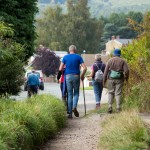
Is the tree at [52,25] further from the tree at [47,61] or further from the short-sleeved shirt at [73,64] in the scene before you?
the short-sleeved shirt at [73,64]

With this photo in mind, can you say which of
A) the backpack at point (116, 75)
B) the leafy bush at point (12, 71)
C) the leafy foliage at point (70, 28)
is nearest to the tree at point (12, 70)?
the leafy bush at point (12, 71)

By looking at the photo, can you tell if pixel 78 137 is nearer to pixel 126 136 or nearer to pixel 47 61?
pixel 126 136

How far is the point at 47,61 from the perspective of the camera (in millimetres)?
91625

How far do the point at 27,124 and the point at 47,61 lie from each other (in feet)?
274

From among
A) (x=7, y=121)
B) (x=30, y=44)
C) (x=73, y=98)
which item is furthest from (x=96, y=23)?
(x=7, y=121)

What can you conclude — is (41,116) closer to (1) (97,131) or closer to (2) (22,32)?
(1) (97,131)

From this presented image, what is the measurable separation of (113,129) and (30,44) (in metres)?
15.9

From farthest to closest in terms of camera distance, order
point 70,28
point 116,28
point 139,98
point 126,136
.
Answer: point 116,28
point 70,28
point 139,98
point 126,136

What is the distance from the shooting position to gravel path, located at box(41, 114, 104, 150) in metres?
8.68

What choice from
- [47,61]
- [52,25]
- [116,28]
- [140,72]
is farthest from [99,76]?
[116,28]

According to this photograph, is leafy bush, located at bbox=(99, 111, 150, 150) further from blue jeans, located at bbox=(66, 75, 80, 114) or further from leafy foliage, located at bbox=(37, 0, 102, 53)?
leafy foliage, located at bbox=(37, 0, 102, 53)

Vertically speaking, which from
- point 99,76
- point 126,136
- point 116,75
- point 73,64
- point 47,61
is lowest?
point 47,61

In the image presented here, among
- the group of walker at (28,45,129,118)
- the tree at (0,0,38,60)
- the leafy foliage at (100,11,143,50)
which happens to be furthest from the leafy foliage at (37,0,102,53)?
the group of walker at (28,45,129,118)

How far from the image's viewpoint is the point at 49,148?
28.4ft
